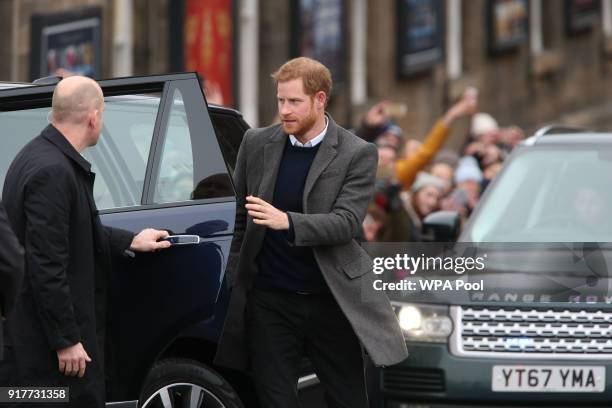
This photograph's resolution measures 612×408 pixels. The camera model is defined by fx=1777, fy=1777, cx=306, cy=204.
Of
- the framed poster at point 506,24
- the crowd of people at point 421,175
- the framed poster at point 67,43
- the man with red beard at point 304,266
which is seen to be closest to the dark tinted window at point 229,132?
the man with red beard at point 304,266

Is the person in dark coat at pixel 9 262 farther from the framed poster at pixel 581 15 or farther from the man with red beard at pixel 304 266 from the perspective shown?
the framed poster at pixel 581 15

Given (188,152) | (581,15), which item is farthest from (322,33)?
(188,152)

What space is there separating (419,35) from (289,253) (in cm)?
2043

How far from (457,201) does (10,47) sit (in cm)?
693

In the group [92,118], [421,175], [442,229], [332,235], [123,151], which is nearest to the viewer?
[92,118]

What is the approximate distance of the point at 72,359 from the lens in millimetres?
6207

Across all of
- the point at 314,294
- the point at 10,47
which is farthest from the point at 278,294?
the point at 10,47

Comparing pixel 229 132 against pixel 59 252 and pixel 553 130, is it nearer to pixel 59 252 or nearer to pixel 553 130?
pixel 59 252

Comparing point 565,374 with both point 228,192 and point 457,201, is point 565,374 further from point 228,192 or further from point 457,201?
point 457,201

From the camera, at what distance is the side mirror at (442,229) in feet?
29.5

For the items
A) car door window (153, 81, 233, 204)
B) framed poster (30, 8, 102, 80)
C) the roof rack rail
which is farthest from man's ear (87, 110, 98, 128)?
framed poster (30, 8, 102, 80)

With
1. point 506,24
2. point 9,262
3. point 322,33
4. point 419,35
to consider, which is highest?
point 506,24

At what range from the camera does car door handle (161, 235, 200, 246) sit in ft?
23.0

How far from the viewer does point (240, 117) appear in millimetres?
8078
